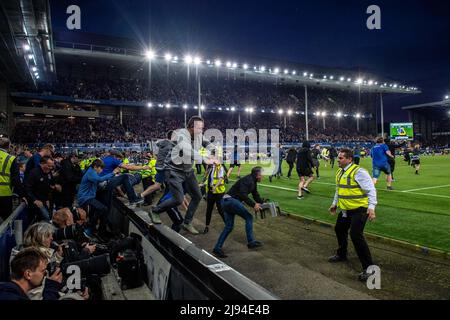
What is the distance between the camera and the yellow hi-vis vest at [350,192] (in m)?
5.46

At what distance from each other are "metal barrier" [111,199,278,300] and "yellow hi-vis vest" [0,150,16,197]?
3.47m

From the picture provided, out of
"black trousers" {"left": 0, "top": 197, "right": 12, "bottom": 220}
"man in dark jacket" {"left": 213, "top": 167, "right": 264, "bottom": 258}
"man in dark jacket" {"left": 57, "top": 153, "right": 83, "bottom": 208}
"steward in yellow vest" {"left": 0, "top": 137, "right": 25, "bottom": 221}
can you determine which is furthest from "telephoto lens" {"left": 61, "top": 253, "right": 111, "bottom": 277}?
"man in dark jacket" {"left": 57, "top": 153, "right": 83, "bottom": 208}

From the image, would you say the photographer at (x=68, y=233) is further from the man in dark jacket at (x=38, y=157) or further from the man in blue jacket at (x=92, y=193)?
the man in dark jacket at (x=38, y=157)

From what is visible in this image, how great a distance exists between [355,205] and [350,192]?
0.24 meters

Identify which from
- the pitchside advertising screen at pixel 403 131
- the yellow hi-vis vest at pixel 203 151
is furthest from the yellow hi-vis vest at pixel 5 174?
the pitchside advertising screen at pixel 403 131

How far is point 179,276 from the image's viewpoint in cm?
321

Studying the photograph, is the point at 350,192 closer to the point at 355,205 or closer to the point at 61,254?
the point at 355,205

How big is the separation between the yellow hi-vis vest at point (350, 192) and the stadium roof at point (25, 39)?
15.4m

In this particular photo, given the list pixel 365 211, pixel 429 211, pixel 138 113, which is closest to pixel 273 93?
pixel 138 113

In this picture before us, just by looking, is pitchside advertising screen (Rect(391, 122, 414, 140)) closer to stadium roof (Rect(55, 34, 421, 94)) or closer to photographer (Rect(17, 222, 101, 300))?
stadium roof (Rect(55, 34, 421, 94))

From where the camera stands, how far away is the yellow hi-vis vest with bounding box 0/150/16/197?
667 centimetres

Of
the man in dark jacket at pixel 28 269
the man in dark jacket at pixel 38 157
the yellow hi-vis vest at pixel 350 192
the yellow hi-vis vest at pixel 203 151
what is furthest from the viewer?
the man in dark jacket at pixel 38 157
